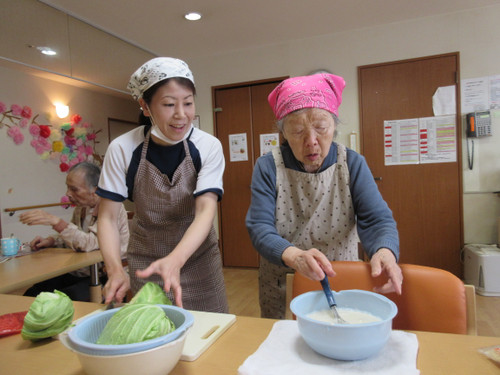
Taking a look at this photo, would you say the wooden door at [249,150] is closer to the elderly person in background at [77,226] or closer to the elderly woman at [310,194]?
the elderly person in background at [77,226]

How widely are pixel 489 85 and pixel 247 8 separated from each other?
8.17 ft

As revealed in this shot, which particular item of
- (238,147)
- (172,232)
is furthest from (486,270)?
(172,232)

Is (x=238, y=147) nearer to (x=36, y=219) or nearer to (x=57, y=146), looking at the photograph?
(x=57, y=146)

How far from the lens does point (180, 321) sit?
0.72 m

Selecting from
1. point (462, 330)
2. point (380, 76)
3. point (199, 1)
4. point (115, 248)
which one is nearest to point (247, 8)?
point (199, 1)

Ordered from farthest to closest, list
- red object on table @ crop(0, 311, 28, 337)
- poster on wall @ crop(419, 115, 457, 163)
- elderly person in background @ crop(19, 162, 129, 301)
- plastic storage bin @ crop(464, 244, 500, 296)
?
poster on wall @ crop(419, 115, 457, 163), plastic storage bin @ crop(464, 244, 500, 296), elderly person in background @ crop(19, 162, 129, 301), red object on table @ crop(0, 311, 28, 337)

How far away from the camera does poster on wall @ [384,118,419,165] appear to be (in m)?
3.62

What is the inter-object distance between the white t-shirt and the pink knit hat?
1.01 ft

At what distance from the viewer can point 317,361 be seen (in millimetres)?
705

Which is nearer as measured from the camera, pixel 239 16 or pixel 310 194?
pixel 310 194

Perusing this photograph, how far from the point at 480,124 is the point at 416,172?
0.73 meters

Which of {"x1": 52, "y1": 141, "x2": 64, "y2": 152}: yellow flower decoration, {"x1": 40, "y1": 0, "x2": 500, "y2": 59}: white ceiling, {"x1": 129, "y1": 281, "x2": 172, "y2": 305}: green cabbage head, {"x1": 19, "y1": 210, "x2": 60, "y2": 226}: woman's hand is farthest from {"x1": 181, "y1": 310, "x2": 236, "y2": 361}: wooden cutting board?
{"x1": 52, "y1": 141, "x2": 64, "y2": 152}: yellow flower decoration

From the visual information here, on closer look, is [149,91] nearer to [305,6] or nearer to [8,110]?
[305,6]

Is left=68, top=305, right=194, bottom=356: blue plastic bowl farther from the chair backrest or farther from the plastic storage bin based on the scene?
the plastic storage bin
